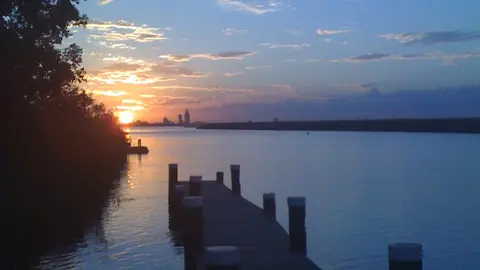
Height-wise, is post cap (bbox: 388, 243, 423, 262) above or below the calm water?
above

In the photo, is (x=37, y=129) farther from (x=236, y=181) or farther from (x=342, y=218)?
(x=342, y=218)

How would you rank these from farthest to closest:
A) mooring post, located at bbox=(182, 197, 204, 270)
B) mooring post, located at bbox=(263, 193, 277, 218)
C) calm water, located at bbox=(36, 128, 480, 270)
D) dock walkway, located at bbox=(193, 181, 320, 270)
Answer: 1. mooring post, located at bbox=(263, 193, 277, 218)
2. calm water, located at bbox=(36, 128, 480, 270)
3. mooring post, located at bbox=(182, 197, 204, 270)
4. dock walkway, located at bbox=(193, 181, 320, 270)

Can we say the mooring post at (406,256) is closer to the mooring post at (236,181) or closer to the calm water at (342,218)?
the calm water at (342,218)

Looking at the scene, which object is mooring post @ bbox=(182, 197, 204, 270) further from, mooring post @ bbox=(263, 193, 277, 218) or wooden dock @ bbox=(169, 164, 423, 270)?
mooring post @ bbox=(263, 193, 277, 218)

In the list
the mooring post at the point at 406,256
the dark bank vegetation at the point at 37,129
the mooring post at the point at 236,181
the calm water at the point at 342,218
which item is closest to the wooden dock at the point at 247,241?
the mooring post at the point at 406,256

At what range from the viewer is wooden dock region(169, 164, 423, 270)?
23.3 feet

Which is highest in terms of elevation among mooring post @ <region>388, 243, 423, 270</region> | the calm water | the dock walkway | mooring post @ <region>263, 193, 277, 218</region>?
mooring post @ <region>388, 243, 423, 270</region>

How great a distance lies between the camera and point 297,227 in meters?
12.8

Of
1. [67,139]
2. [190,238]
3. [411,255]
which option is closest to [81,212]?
[67,139]

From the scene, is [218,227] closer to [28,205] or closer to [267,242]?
[267,242]

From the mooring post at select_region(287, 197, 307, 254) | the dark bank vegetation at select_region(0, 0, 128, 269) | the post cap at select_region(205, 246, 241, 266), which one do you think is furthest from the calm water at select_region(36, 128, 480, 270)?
the post cap at select_region(205, 246, 241, 266)

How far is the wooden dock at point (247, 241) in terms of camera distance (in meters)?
7.10

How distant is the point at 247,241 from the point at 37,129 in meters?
14.5

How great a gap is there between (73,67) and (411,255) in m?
19.9
